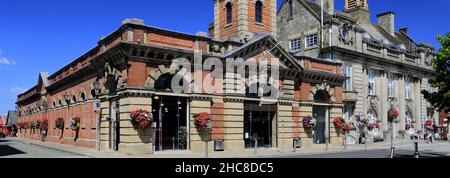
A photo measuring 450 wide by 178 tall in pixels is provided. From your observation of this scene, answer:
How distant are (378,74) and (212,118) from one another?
24.8 metres

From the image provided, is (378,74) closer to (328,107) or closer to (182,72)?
(328,107)

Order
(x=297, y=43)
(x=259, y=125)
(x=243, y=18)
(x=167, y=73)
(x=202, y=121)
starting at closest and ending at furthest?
(x=167, y=73) → (x=202, y=121) → (x=259, y=125) → (x=243, y=18) → (x=297, y=43)

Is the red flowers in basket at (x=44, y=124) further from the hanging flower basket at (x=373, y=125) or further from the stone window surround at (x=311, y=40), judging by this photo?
the hanging flower basket at (x=373, y=125)

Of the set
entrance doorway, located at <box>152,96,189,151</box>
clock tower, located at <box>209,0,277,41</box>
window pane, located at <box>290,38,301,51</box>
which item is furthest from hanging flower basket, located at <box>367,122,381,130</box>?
entrance doorway, located at <box>152,96,189,151</box>

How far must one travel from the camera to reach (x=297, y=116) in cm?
3180

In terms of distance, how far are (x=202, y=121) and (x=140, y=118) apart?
13.2 feet

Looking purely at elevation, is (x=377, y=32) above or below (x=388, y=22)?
below

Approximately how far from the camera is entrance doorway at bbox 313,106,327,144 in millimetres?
34125

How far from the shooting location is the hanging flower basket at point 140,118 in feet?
73.4

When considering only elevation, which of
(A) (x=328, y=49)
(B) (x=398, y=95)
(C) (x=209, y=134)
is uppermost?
(A) (x=328, y=49)

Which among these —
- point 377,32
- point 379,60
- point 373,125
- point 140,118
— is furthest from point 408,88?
point 140,118

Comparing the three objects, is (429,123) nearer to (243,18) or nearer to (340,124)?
(340,124)

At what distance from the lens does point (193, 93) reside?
2552 centimetres
